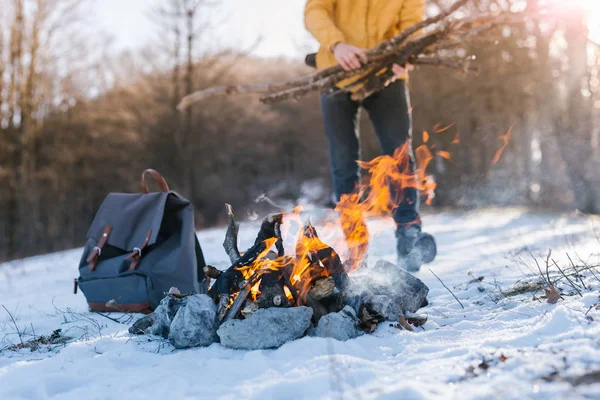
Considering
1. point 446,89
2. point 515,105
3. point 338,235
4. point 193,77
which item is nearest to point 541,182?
point 515,105

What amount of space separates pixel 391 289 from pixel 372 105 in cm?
165

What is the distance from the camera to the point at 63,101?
18938mm

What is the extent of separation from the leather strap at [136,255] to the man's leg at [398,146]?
1.73m

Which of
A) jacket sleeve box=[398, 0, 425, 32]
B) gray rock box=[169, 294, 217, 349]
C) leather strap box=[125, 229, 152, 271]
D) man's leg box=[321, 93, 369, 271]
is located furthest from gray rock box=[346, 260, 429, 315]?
jacket sleeve box=[398, 0, 425, 32]

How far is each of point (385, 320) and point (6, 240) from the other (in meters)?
17.3

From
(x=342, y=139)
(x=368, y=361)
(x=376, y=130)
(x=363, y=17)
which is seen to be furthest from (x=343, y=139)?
(x=368, y=361)

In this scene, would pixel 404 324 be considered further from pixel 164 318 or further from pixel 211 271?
pixel 164 318

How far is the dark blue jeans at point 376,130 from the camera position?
3604 millimetres

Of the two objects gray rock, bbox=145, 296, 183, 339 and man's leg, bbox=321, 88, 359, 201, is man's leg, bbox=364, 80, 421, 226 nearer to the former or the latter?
man's leg, bbox=321, 88, 359, 201

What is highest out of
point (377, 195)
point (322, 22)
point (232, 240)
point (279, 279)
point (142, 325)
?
point (322, 22)

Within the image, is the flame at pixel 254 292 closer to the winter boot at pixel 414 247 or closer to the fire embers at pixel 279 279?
the fire embers at pixel 279 279

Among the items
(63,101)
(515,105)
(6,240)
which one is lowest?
(6,240)

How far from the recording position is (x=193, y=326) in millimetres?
2254

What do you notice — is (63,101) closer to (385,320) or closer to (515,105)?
(515,105)
